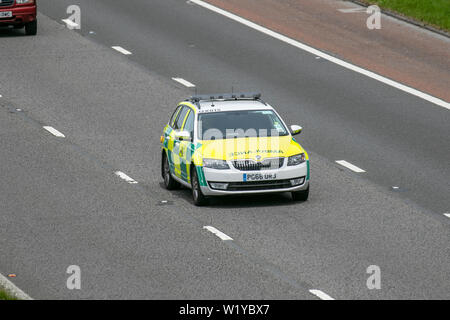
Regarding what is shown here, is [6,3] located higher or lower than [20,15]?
higher

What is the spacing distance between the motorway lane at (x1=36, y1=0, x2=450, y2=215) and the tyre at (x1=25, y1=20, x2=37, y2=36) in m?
1.44

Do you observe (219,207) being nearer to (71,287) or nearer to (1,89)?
(71,287)

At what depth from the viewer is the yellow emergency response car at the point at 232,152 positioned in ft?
65.6

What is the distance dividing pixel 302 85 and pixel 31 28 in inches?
349

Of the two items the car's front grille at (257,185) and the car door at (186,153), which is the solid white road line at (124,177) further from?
the car's front grille at (257,185)

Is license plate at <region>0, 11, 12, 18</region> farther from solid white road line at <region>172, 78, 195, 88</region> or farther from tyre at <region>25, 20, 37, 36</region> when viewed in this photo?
solid white road line at <region>172, 78, 195, 88</region>

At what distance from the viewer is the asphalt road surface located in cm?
1619

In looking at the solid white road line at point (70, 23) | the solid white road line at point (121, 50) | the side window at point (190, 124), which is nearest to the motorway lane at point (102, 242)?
the side window at point (190, 124)

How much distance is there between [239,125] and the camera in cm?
2108

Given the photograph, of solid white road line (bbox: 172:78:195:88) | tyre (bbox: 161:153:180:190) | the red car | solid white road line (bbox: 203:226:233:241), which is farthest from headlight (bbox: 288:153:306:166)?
the red car

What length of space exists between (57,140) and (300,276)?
10.5m

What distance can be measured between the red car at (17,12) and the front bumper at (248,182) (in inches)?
618

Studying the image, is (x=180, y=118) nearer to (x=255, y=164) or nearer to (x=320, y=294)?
(x=255, y=164)

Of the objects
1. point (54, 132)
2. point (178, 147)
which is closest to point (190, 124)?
point (178, 147)
